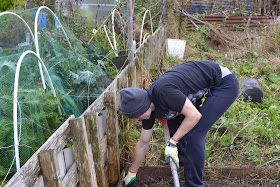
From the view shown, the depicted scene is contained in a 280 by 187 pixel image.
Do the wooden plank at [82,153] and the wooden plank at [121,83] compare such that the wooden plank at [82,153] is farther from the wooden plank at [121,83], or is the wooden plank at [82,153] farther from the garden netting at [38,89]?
the wooden plank at [121,83]

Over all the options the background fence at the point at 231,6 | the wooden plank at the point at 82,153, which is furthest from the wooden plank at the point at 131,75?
the background fence at the point at 231,6

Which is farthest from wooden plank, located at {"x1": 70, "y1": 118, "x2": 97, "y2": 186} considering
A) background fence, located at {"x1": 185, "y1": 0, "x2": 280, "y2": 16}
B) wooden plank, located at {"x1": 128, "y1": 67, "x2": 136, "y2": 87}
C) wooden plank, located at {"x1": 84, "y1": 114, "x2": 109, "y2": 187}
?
background fence, located at {"x1": 185, "y1": 0, "x2": 280, "y2": 16}

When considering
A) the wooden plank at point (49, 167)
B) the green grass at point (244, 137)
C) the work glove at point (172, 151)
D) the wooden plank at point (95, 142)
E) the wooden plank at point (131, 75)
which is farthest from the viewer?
the wooden plank at point (131, 75)

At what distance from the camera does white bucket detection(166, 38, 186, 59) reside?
281 inches

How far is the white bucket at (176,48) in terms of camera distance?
7137mm

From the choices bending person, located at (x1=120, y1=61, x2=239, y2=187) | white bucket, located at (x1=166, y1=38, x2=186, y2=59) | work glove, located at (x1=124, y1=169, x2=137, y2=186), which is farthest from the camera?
white bucket, located at (x1=166, y1=38, x2=186, y2=59)

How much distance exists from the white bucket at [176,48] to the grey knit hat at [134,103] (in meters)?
5.01

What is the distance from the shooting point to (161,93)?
7.47 ft

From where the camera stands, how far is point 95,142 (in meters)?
2.24

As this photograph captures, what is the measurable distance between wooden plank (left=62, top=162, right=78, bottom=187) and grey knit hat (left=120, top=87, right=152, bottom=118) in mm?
583

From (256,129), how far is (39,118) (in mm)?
2891

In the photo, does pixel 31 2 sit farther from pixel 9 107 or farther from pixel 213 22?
pixel 213 22

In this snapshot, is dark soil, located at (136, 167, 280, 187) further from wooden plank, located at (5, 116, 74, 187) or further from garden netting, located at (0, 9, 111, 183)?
wooden plank, located at (5, 116, 74, 187)

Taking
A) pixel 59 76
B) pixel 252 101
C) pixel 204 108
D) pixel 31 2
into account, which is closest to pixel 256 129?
pixel 252 101
